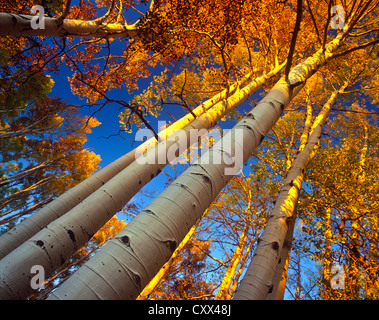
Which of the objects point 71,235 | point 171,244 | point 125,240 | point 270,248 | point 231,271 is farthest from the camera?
point 231,271

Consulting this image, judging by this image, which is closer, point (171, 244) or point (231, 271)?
point (171, 244)

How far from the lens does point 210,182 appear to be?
1.53 metres

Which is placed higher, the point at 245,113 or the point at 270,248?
the point at 245,113

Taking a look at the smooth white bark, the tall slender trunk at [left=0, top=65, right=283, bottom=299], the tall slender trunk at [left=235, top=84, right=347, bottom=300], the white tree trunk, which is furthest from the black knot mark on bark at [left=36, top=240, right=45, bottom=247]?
the white tree trunk

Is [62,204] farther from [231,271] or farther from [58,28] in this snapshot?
[231,271]

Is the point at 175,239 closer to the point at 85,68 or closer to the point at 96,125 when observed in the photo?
the point at 85,68

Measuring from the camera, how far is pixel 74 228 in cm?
239

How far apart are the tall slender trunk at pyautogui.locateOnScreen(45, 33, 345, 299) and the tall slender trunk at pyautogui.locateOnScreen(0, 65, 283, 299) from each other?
6.4 inches

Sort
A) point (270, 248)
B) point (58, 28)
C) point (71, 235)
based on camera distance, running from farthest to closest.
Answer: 1. point (58, 28)
2. point (270, 248)
3. point (71, 235)

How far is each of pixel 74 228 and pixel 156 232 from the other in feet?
5.91

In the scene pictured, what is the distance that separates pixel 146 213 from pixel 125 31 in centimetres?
354

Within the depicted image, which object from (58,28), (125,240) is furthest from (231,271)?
(58,28)

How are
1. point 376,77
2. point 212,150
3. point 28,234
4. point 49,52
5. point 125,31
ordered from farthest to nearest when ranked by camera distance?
point 376,77, point 49,52, point 125,31, point 28,234, point 212,150
